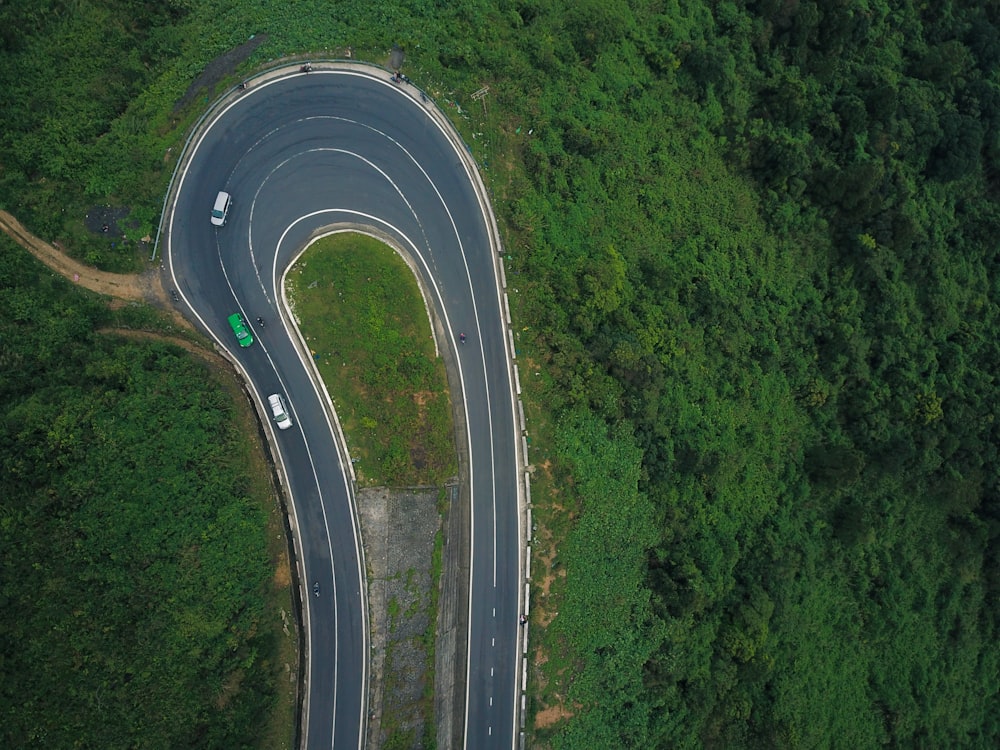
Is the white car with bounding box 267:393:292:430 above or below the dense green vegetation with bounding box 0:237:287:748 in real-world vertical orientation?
above

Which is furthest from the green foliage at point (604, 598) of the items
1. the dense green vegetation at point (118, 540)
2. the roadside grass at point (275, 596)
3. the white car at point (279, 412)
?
the dense green vegetation at point (118, 540)

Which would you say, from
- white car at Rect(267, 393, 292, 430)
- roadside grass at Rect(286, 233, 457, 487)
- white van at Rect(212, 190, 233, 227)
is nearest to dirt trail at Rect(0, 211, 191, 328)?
white van at Rect(212, 190, 233, 227)

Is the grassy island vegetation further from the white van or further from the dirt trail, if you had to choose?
the white van

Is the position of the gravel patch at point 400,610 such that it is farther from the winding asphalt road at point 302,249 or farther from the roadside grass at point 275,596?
the roadside grass at point 275,596

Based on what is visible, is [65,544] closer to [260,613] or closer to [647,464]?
[260,613]

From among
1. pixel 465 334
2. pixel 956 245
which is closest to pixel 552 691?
pixel 465 334

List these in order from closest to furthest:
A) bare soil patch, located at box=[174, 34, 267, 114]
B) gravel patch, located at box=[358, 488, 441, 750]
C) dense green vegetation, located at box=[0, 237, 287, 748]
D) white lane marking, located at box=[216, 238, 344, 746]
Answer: dense green vegetation, located at box=[0, 237, 287, 748]
white lane marking, located at box=[216, 238, 344, 746]
gravel patch, located at box=[358, 488, 441, 750]
bare soil patch, located at box=[174, 34, 267, 114]
